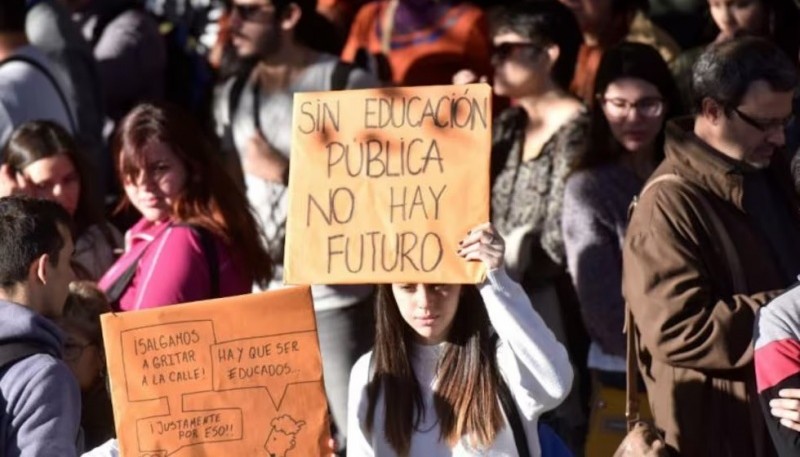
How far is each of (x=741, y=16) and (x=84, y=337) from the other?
299cm

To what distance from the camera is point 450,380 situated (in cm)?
591

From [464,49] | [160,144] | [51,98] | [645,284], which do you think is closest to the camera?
[645,284]

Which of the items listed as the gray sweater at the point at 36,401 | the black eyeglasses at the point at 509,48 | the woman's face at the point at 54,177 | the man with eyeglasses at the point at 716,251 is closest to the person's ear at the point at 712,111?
the man with eyeglasses at the point at 716,251

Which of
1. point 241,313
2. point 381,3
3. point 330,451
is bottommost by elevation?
point 330,451

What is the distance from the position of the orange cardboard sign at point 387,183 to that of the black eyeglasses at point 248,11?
267cm

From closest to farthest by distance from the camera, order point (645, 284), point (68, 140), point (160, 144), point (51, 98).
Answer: point (645, 284), point (160, 144), point (68, 140), point (51, 98)

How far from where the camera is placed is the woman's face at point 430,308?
5973mm

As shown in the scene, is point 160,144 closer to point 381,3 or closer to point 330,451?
point 330,451

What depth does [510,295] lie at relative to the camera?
5.73 m

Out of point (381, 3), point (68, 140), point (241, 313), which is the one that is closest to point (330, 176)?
point (241, 313)

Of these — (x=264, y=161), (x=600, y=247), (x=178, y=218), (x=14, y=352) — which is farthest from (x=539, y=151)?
(x=14, y=352)

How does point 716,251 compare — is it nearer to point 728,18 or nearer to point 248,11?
point 728,18

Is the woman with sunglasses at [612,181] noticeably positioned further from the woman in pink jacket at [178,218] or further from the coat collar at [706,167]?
the woman in pink jacket at [178,218]

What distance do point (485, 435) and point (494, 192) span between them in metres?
2.37
